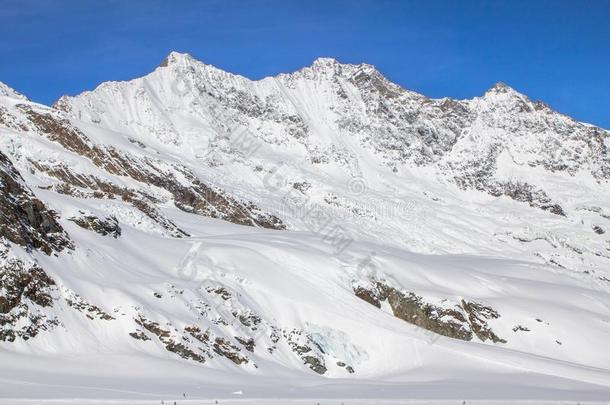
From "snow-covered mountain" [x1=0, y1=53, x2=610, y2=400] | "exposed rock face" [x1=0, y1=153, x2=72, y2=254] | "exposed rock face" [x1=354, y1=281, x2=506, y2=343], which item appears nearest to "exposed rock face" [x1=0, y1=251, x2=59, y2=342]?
"snow-covered mountain" [x1=0, y1=53, x2=610, y2=400]

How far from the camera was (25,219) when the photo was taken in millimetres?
41656

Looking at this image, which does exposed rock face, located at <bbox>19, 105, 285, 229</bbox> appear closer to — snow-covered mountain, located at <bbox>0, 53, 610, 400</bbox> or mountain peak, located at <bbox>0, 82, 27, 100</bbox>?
snow-covered mountain, located at <bbox>0, 53, 610, 400</bbox>

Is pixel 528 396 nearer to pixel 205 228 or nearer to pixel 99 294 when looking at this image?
pixel 99 294

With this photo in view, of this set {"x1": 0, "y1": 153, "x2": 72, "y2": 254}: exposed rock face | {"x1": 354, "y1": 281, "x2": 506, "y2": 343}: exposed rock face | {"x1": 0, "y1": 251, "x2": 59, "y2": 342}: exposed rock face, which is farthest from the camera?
{"x1": 354, "y1": 281, "x2": 506, "y2": 343}: exposed rock face

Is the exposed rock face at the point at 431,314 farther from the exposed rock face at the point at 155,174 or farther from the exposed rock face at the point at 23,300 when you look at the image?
the exposed rock face at the point at 155,174

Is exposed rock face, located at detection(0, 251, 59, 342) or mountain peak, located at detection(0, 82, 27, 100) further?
mountain peak, located at detection(0, 82, 27, 100)

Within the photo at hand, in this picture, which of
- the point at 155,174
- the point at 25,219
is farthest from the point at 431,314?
the point at 155,174

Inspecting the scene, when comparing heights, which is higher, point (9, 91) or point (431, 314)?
point (9, 91)

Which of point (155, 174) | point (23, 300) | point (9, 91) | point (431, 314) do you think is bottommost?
point (23, 300)

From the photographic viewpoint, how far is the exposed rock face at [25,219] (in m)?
39.4

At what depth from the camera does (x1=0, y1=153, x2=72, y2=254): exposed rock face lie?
39438 millimetres

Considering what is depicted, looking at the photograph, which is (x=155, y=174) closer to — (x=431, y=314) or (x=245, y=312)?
(x=431, y=314)

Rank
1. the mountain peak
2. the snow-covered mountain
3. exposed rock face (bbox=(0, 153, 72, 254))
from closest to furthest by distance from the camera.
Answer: the snow-covered mountain < exposed rock face (bbox=(0, 153, 72, 254)) < the mountain peak

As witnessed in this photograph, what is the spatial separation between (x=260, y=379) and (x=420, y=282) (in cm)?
2631
